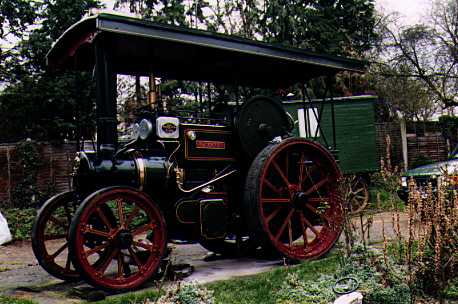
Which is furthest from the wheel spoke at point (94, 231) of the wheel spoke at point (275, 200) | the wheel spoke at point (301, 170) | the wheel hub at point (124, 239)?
the wheel spoke at point (301, 170)

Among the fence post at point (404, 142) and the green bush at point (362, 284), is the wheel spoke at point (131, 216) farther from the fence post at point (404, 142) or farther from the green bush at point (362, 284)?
the fence post at point (404, 142)

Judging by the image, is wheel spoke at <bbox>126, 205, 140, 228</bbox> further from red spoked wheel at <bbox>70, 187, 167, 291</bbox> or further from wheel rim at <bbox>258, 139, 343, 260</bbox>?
wheel rim at <bbox>258, 139, 343, 260</bbox>

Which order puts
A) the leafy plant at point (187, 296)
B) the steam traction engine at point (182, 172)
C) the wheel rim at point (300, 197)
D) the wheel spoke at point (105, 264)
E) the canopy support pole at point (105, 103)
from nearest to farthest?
the leafy plant at point (187, 296) → the wheel spoke at point (105, 264) → the steam traction engine at point (182, 172) → the canopy support pole at point (105, 103) → the wheel rim at point (300, 197)

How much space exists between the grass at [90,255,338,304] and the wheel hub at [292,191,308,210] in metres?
0.92

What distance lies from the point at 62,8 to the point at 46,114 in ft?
13.5

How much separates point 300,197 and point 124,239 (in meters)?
2.43

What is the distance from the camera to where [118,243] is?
196 inches

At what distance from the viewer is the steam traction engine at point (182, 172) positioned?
201 inches

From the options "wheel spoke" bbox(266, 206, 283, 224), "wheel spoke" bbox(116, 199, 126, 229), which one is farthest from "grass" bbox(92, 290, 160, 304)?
"wheel spoke" bbox(266, 206, 283, 224)

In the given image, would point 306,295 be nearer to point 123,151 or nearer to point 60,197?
point 123,151

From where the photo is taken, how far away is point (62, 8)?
19859mm

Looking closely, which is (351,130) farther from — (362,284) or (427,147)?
(362,284)

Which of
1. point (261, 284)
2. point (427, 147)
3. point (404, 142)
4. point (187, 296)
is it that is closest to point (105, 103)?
point (187, 296)

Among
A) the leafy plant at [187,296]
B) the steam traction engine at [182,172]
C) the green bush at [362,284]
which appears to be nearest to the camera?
the leafy plant at [187,296]
